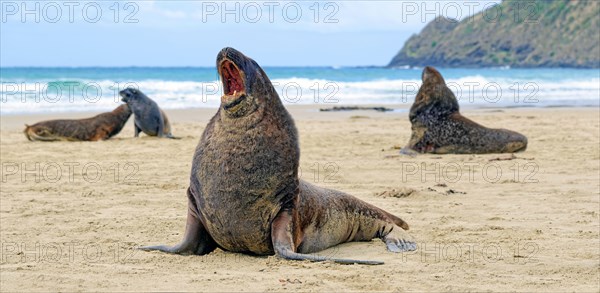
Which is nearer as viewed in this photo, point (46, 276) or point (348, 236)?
point (46, 276)

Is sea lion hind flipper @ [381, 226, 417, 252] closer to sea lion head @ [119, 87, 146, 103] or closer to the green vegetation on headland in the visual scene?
sea lion head @ [119, 87, 146, 103]

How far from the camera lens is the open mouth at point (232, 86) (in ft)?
16.7

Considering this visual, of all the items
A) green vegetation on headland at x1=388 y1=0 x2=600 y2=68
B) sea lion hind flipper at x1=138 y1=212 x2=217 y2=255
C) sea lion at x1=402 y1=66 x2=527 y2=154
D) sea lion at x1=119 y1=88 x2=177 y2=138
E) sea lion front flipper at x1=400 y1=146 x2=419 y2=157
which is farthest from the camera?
green vegetation on headland at x1=388 y1=0 x2=600 y2=68

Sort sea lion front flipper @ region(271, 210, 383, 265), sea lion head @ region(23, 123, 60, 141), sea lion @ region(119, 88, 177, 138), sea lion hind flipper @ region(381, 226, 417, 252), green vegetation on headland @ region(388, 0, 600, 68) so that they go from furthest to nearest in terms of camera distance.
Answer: green vegetation on headland @ region(388, 0, 600, 68), sea lion @ region(119, 88, 177, 138), sea lion head @ region(23, 123, 60, 141), sea lion hind flipper @ region(381, 226, 417, 252), sea lion front flipper @ region(271, 210, 383, 265)

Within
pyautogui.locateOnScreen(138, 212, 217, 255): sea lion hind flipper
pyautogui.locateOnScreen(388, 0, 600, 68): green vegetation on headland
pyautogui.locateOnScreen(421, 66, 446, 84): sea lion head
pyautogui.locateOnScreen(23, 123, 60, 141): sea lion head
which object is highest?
pyautogui.locateOnScreen(388, 0, 600, 68): green vegetation on headland

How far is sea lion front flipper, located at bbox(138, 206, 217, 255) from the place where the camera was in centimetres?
529

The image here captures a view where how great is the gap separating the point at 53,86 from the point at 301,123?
18929 millimetres

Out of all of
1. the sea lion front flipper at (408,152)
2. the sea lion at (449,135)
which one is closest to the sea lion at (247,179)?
the sea lion front flipper at (408,152)

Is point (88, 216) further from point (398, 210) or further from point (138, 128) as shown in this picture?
point (138, 128)

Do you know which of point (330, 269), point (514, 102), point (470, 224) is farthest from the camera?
point (514, 102)

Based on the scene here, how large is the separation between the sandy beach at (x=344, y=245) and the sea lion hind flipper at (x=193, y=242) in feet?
0.27

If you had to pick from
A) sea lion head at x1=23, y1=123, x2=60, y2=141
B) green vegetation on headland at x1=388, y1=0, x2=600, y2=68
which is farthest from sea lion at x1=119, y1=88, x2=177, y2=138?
green vegetation on headland at x1=388, y1=0, x2=600, y2=68

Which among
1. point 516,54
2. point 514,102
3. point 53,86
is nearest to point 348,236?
point 514,102

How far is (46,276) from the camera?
4.57 meters
